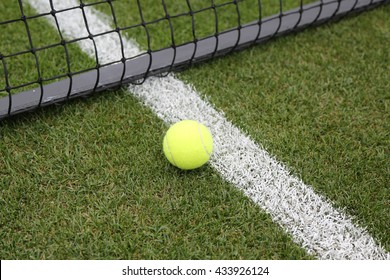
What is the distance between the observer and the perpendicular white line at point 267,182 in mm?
1772

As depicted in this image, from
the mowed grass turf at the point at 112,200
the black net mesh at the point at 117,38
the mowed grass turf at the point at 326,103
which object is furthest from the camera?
the black net mesh at the point at 117,38

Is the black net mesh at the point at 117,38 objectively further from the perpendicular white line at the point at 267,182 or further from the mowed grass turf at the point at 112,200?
the mowed grass turf at the point at 112,200

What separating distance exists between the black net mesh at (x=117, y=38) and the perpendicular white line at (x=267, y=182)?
0.30ft

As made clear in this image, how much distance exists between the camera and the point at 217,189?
1904 mm

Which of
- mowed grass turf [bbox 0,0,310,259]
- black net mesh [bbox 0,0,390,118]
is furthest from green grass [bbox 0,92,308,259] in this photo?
black net mesh [bbox 0,0,390,118]

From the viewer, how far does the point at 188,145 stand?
1.83 m

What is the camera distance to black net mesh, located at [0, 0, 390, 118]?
7.36ft

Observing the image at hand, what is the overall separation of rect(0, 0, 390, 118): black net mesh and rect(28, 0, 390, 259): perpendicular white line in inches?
3.6

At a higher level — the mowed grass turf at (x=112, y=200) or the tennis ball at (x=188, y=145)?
the tennis ball at (x=188, y=145)

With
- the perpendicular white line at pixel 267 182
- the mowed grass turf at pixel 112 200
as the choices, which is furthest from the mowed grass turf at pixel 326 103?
the mowed grass turf at pixel 112 200

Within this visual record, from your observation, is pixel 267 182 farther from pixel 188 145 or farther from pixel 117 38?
pixel 117 38

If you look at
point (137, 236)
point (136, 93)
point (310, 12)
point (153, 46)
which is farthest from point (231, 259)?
point (310, 12)

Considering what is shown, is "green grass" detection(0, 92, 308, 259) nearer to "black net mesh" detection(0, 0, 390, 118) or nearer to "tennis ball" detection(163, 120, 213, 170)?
"tennis ball" detection(163, 120, 213, 170)
